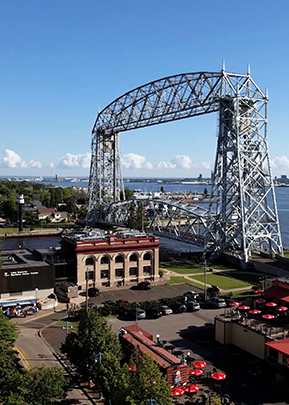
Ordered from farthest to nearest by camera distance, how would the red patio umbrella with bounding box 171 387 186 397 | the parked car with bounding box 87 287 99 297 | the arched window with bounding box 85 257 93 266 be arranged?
1. the arched window with bounding box 85 257 93 266
2. the parked car with bounding box 87 287 99 297
3. the red patio umbrella with bounding box 171 387 186 397

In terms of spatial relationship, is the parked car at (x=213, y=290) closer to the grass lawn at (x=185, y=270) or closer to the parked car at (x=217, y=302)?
the parked car at (x=217, y=302)

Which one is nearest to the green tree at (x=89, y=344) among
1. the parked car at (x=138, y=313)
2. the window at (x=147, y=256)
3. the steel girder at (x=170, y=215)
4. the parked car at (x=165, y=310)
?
the parked car at (x=138, y=313)

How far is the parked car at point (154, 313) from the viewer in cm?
3534

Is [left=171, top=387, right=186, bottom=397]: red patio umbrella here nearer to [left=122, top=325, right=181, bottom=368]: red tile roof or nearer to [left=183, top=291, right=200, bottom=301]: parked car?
[left=122, top=325, right=181, bottom=368]: red tile roof

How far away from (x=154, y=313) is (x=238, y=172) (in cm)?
2693

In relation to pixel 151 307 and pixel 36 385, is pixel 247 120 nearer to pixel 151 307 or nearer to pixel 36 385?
pixel 151 307

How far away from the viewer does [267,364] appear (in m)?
25.9

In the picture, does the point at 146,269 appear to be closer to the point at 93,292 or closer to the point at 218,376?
the point at 93,292

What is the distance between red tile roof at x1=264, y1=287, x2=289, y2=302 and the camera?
3169 cm

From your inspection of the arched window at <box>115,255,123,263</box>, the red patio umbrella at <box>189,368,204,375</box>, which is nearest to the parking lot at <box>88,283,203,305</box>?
the arched window at <box>115,255,123,263</box>

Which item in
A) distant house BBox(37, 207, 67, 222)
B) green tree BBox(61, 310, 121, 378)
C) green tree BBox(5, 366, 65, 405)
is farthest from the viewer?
distant house BBox(37, 207, 67, 222)

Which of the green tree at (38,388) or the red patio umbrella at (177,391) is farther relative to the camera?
the red patio umbrella at (177,391)

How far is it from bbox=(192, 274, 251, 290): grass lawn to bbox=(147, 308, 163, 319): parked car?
463 inches

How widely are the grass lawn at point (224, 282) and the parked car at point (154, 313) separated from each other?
11769 mm
